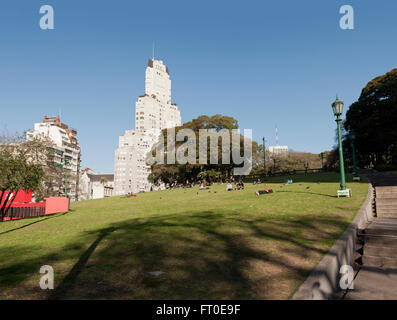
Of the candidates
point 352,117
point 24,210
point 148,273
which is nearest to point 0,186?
point 24,210

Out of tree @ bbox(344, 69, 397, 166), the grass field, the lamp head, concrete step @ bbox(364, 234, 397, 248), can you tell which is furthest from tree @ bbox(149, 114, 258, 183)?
concrete step @ bbox(364, 234, 397, 248)

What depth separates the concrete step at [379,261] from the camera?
17.9 feet

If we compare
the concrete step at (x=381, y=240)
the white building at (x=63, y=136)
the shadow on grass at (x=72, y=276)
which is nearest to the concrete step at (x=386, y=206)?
the concrete step at (x=381, y=240)

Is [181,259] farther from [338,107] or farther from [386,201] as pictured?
[338,107]

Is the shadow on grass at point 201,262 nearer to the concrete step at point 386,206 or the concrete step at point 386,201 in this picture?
the concrete step at point 386,206

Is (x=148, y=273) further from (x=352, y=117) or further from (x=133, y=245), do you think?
(x=352, y=117)

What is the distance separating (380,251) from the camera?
598 cm

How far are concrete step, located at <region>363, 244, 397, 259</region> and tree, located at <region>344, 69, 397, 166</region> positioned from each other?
37.7 metres

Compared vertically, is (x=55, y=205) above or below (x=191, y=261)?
below

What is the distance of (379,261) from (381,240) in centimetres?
90

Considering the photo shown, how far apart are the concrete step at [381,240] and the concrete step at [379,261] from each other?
0.64 m

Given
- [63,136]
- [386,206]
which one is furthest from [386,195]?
[63,136]

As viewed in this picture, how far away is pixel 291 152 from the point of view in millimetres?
84000

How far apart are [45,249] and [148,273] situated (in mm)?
3930
